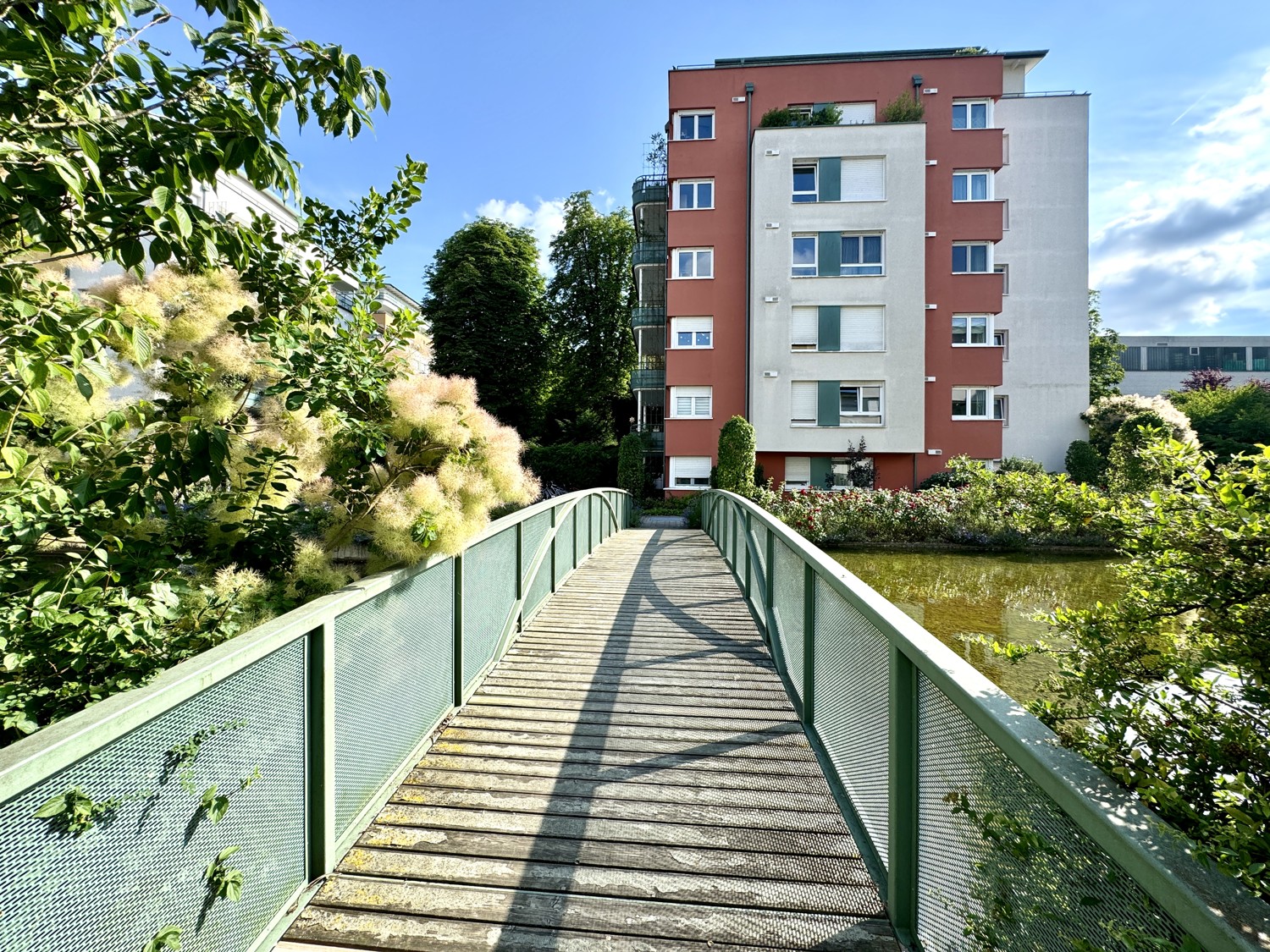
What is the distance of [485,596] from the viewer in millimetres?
4422

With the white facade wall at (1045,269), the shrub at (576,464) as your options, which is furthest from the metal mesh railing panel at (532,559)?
the white facade wall at (1045,269)

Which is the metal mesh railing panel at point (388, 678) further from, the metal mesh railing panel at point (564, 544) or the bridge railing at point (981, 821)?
the metal mesh railing panel at point (564, 544)

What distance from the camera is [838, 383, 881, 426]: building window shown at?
866 inches

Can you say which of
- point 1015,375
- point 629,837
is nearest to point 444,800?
point 629,837

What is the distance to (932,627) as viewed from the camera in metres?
7.57

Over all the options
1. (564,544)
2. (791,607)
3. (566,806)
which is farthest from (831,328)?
(566,806)

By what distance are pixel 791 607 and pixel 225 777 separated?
3.41 m

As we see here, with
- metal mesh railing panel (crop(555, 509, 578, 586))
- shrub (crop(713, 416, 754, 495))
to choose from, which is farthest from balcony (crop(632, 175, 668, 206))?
metal mesh railing panel (crop(555, 509, 578, 586))

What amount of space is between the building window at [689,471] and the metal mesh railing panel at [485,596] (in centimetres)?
1793

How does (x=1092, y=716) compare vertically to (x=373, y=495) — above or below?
below

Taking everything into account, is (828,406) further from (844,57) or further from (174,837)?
(174,837)

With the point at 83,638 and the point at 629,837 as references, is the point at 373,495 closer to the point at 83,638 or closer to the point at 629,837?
the point at 83,638

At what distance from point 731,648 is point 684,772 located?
2.10 m

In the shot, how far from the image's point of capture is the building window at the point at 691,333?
23.1 metres
